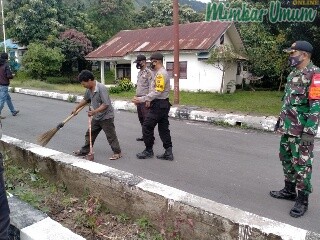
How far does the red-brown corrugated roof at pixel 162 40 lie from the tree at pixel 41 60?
3437mm

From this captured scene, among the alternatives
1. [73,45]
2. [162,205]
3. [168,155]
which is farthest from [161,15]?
[162,205]

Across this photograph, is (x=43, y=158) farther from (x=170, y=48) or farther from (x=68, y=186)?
(x=170, y=48)

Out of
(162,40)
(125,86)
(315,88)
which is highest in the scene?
(162,40)

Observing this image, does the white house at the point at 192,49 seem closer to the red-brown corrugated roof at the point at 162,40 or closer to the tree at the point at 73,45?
the red-brown corrugated roof at the point at 162,40

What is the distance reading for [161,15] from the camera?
1308 inches

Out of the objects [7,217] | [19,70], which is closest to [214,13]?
[7,217]

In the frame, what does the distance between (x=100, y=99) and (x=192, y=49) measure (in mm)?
13407

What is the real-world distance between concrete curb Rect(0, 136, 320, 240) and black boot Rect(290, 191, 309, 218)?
3.67ft

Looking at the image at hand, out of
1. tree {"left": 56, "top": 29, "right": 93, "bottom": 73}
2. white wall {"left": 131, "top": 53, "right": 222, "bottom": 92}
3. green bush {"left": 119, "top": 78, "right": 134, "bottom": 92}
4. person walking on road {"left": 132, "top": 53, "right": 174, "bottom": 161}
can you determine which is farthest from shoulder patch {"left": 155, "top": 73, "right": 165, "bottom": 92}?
tree {"left": 56, "top": 29, "right": 93, "bottom": 73}

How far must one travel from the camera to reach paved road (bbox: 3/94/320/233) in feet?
12.7

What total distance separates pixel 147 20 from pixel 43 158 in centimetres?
3322

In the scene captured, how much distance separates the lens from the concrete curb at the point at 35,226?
2318mm

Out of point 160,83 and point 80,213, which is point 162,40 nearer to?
point 160,83

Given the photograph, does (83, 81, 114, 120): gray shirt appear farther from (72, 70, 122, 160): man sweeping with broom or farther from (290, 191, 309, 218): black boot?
(290, 191, 309, 218): black boot
